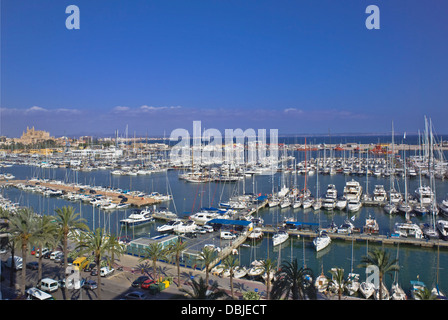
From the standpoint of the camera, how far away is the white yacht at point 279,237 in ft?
60.3

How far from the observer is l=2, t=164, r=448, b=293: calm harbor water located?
15.8 meters

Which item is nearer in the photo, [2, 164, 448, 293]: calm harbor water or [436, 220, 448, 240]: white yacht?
[2, 164, 448, 293]: calm harbor water

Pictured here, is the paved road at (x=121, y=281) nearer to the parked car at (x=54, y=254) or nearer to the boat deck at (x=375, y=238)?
the parked car at (x=54, y=254)

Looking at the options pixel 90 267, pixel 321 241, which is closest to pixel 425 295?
pixel 321 241

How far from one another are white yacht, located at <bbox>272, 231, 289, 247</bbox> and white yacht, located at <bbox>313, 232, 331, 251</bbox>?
169 cm

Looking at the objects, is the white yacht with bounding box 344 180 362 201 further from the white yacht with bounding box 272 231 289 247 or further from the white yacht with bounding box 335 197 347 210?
the white yacht with bounding box 272 231 289 247

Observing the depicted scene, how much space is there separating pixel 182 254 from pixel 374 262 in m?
8.40

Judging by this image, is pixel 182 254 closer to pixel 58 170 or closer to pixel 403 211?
pixel 403 211

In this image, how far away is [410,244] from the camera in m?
18.1

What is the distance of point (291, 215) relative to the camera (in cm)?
2533

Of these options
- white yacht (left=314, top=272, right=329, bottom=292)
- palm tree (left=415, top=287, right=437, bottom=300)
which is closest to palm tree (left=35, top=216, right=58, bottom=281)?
white yacht (left=314, top=272, right=329, bottom=292)

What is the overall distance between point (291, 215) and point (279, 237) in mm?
7140

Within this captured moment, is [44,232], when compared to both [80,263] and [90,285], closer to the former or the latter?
[90,285]
